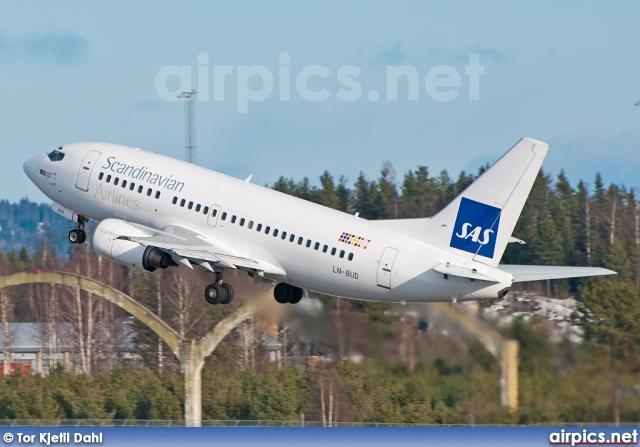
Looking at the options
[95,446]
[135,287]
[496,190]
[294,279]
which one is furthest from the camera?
[135,287]

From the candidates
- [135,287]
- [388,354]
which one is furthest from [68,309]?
[388,354]

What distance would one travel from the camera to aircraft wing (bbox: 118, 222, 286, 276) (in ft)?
164

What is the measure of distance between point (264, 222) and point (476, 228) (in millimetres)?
9029

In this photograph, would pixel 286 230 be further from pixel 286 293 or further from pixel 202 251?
pixel 286 293

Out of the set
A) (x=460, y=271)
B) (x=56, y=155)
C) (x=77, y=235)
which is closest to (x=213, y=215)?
(x=77, y=235)

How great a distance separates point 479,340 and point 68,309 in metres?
69.7

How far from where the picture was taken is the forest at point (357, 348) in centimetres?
5791

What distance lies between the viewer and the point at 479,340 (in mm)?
57125

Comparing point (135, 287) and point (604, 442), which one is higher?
point (135, 287)

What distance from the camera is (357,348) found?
59406 millimetres

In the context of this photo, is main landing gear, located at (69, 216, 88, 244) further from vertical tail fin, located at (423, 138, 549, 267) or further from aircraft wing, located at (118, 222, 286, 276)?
vertical tail fin, located at (423, 138, 549, 267)

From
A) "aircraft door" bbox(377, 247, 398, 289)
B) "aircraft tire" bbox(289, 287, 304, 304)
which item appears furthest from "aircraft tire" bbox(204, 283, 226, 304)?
"aircraft door" bbox(377, 247, 398, 289)

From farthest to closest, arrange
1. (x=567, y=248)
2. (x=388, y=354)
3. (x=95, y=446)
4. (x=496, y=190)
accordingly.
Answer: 1. (x=567, y=248)
2. (x=388, y=354)
3. (x=95, y=446)
4. (x=496, y=190)

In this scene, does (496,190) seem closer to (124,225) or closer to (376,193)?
(124,225)
